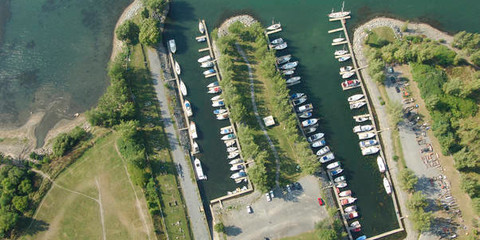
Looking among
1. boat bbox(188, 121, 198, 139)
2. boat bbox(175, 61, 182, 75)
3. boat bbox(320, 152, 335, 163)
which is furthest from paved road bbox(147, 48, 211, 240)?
boat bbox(320, 152, 335, 163)

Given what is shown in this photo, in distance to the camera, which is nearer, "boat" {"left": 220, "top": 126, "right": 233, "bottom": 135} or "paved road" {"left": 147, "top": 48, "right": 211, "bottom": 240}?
"paved road" {"left": 147, "top": 48, "right": 211, "bottom": 240}

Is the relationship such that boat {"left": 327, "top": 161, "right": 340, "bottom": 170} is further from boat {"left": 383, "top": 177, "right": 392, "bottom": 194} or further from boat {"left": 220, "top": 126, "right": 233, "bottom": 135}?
boat {"left": 220, "top": 126, "right": 233, "bottom": 135}

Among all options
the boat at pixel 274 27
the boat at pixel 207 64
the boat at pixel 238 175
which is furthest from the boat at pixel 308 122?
the boat at pixel 207 64

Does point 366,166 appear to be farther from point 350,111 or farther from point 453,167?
point 453,167

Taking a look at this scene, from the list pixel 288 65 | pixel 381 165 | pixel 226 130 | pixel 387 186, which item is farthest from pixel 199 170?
pixel 387 186

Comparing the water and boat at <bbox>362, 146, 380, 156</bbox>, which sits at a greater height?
the water

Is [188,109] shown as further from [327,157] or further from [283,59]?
[327,157]
